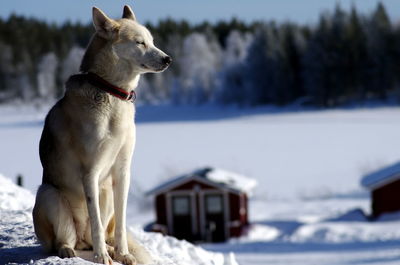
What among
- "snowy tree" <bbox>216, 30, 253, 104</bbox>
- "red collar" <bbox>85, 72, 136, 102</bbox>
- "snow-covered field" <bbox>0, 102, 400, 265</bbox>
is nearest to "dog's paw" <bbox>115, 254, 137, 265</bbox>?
"snow-covered field" <bbox>0, 102, 400, 265</bbox>

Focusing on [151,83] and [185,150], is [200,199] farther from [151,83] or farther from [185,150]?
[151,83]

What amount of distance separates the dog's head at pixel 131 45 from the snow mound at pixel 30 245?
1.39 metres

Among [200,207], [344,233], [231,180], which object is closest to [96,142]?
[344,233]

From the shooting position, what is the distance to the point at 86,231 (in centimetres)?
483

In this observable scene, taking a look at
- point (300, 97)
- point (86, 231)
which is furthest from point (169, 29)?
point (86, 231)

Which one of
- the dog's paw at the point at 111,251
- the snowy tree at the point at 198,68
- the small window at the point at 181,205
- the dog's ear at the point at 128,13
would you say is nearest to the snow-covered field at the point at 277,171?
the dog's paw at the point at 111,251

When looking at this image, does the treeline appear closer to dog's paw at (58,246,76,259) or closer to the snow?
the snow

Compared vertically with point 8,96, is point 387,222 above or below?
below

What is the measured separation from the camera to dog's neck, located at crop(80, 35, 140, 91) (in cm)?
451

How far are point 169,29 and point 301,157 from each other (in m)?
90.6

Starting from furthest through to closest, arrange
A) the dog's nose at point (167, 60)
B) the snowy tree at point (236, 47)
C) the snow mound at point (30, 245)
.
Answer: the snowy tree at point (236, 47) < the snow mound at point (30, 245) < the dog's nose at point (167, 60)

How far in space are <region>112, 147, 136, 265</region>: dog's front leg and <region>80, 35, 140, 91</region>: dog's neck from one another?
463 millimetres

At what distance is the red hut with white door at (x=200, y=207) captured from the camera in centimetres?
2560

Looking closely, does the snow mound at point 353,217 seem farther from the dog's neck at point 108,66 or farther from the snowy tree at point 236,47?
the snowy tree at point 236,47
